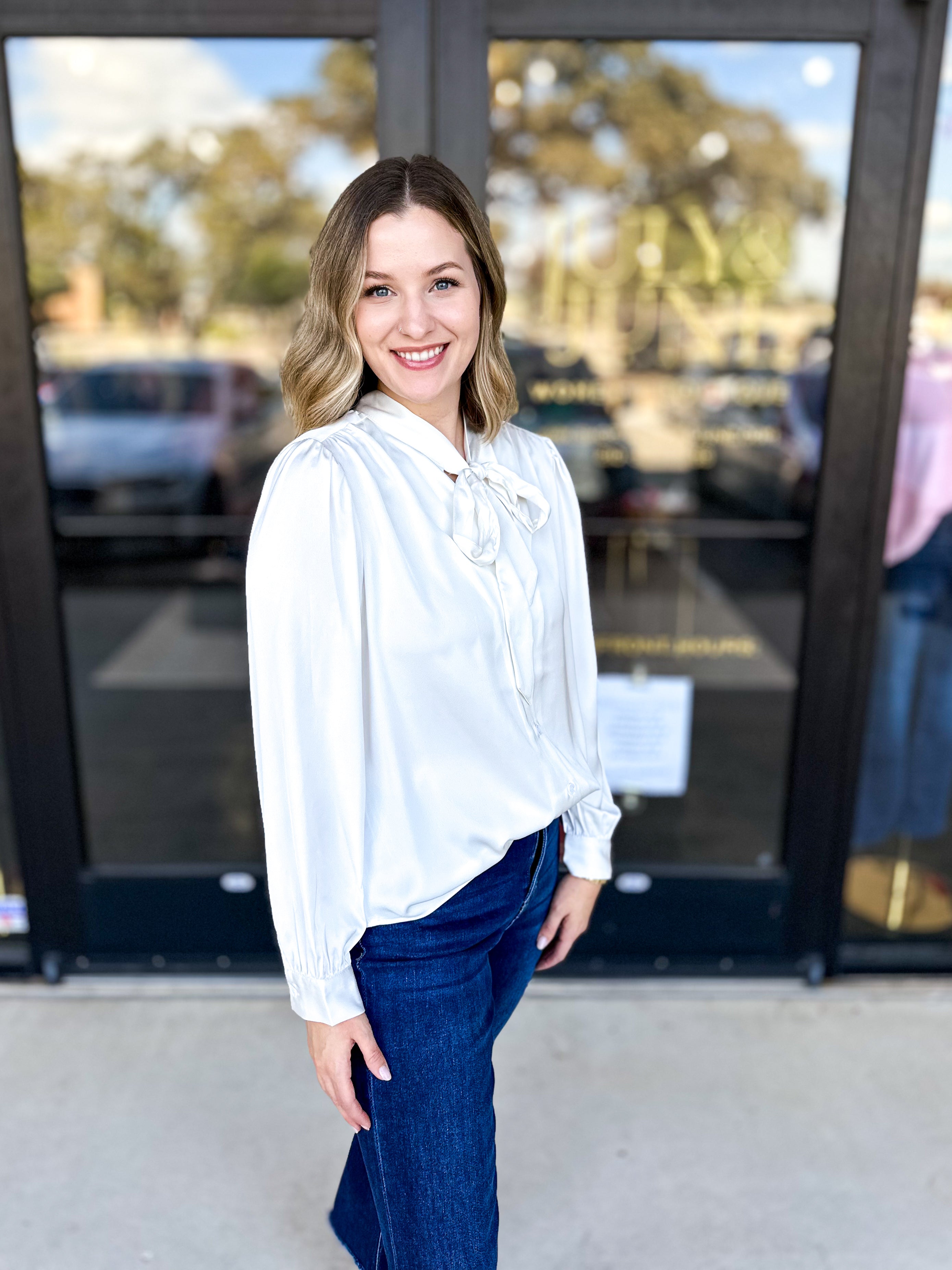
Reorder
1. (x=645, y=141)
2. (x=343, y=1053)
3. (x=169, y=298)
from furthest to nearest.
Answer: (x=169, y=298), (x=645, y=141), (x=343, y=1053)

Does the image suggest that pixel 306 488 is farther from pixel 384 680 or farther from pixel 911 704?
pixel 911 704

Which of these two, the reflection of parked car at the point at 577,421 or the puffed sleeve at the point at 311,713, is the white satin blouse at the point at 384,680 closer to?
the puffed sleeve at the point at 311,713

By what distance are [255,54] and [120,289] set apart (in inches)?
73.2

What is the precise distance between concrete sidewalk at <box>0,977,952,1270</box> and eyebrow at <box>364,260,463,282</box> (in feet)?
5.39

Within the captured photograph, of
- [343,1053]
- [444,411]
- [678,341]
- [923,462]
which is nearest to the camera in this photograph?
[343,1053]

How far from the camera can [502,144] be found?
4254 mm

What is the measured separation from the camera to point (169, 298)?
7465 mm

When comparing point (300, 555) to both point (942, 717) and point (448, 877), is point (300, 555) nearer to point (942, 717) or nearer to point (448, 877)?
point (448, 877)

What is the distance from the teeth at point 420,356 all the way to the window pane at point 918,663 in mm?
1522

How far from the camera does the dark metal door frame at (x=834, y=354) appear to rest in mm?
2133

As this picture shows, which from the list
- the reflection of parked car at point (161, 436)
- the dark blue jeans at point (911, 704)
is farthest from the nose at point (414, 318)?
the reflection of parked car at point (161, 436)

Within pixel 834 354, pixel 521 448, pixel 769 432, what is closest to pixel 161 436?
pixel 769 432

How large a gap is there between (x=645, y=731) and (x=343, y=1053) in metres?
1.62

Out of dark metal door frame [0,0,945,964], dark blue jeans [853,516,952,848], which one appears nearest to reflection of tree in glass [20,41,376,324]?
dark metal door frame [0,0,945,964]
